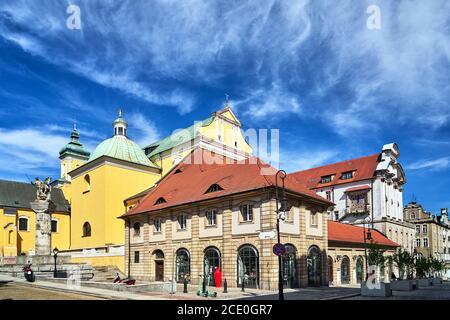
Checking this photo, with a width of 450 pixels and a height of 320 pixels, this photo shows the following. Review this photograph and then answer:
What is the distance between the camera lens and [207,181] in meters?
37.3

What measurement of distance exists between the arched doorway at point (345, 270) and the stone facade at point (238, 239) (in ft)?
17.9

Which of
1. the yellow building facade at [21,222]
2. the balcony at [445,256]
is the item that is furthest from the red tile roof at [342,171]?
the yellow building facade at [21,222]

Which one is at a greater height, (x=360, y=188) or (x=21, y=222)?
(x=360, y=188)

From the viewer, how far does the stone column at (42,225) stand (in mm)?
41438

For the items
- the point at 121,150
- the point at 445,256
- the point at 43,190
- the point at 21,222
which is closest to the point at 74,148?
the point at 21,222

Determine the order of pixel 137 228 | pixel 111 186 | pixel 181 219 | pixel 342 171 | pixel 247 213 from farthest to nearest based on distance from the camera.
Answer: pixel 342 171, pixel 111 186, pixel 137 228, pixel 181 219, pixel 247 213

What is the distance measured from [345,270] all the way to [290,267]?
11.7m

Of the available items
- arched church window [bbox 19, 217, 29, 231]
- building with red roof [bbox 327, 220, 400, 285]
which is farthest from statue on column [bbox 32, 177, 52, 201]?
building with red roof [bbox 327, 220, 400, 285]

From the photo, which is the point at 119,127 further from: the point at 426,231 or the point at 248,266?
the point at 426,231

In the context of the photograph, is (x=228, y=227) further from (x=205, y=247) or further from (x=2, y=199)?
(x=2, y=199)

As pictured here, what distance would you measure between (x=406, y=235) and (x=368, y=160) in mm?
12484

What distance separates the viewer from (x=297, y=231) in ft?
104

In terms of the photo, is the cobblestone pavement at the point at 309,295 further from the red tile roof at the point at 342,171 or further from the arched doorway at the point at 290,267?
the red tile roof at the point at 342,171

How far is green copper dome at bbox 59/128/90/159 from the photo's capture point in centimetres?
9075
